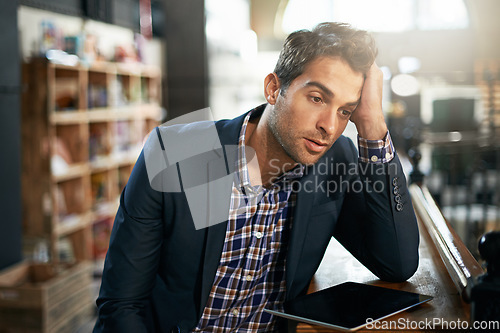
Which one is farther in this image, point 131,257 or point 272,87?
point 272,87

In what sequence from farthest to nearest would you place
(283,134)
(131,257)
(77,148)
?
(77,148), (283,134), (131,257)

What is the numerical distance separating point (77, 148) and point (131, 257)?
10.5ft

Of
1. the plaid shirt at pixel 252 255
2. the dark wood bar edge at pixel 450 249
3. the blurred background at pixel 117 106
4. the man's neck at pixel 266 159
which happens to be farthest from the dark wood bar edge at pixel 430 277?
the blurred background at pixel 117 106

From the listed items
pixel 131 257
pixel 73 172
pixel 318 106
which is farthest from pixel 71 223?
pixel 318 106

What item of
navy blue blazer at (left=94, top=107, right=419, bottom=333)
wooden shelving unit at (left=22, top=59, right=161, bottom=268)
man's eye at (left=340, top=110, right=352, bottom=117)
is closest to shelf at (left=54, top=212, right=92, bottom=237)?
wooden shelving unit at (left=22, top=59, right=161, bottom=268)

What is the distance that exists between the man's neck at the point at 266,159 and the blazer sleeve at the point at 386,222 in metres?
0.22

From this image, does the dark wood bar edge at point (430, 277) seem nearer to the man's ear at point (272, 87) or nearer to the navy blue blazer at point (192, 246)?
the navy blue blazer at point (192, 246)

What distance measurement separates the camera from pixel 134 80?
563cm

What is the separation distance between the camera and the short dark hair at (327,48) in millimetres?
1308

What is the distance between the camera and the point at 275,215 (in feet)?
4.63

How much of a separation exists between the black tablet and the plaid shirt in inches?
11.2

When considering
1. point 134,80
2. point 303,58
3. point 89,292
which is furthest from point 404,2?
point 303,58

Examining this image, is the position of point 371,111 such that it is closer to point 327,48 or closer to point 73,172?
point 327,48

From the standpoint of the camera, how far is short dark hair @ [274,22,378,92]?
4.29 ft
